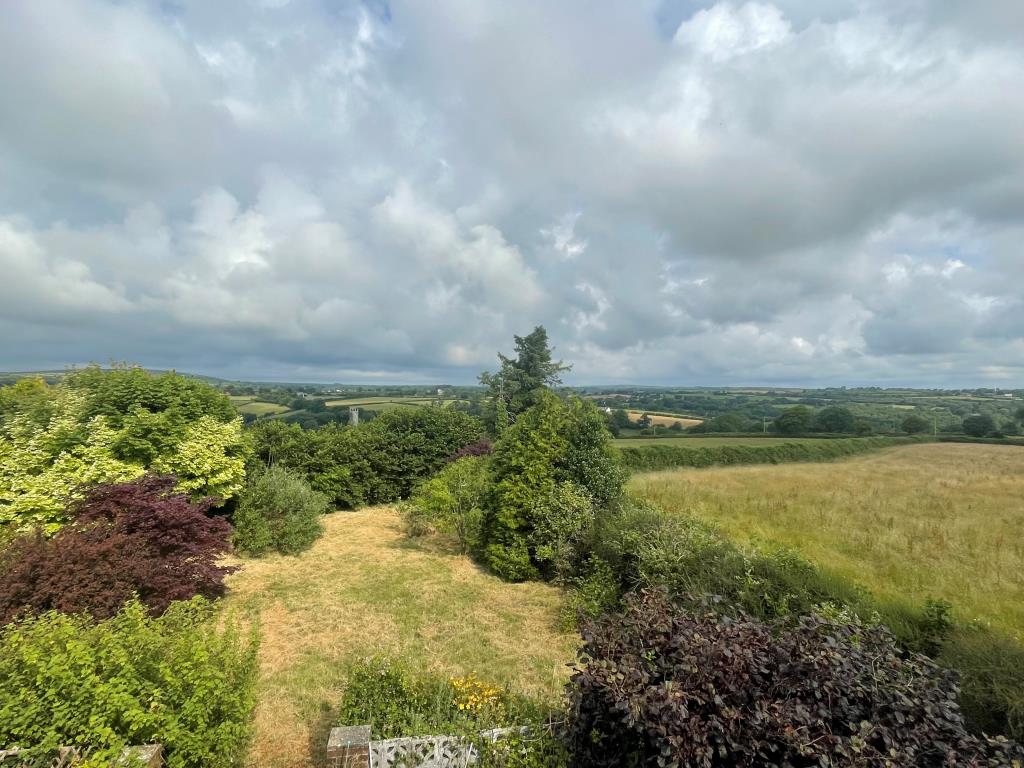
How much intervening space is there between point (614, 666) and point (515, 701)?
6.83 ft

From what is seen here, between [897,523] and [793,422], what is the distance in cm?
3293

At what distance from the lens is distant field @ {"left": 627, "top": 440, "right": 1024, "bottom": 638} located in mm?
6156

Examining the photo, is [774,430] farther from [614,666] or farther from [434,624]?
[614,666]

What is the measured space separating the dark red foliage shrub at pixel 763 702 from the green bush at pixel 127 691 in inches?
109

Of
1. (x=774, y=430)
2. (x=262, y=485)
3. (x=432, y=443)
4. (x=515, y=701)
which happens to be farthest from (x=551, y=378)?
(x=515, y=701)

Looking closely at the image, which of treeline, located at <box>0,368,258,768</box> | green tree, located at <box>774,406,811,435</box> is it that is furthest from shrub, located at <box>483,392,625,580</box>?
green tree, located at <box>774,406,811,435</box>

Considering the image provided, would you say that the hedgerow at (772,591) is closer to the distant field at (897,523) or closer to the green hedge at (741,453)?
the distant field at (897,523)

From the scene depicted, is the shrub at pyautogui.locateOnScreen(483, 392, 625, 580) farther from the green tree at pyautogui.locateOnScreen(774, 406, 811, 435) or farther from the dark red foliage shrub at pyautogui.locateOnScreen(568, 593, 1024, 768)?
the green tree at pyautogui.locateOnScreen(774, 406, 811, 435)

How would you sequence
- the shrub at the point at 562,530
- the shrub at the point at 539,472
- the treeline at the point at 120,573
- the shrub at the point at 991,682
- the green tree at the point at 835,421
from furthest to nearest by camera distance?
1. the green tree at the point at 835,421
2. the shrub at the point at 539,472
3. the shrub at the point at 562,530
4. the shrub at the point at 991,682
5. the treeline at the point at 120,573

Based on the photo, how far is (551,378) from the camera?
32656 millimetres

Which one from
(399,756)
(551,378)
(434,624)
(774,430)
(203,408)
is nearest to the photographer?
(399,756)

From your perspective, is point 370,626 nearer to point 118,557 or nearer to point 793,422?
point 118,557

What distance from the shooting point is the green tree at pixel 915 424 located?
36906 mm

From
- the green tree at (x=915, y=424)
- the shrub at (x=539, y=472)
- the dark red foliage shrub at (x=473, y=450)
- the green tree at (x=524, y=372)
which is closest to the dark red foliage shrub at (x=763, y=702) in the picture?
the shrub at (x=539, y=472)
